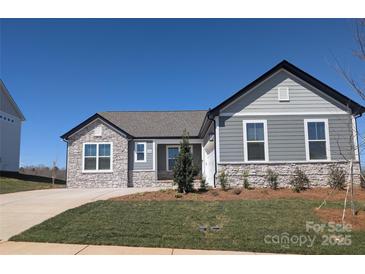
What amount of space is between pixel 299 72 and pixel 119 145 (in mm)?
11204

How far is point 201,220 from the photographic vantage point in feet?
26.9

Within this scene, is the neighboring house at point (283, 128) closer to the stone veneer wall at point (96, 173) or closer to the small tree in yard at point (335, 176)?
the small tree in yard at point (335, 176)

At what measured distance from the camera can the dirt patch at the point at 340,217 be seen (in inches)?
306

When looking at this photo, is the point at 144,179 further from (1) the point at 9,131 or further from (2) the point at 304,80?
(1) the point at 9,131

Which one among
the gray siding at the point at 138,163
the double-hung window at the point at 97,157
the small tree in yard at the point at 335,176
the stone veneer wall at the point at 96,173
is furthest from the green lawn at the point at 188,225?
the gray siding at the point at 138,163

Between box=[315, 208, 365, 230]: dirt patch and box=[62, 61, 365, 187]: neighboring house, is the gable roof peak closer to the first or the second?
box=[62, 61, 365, 187]: neighboring house

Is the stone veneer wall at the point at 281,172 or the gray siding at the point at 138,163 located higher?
the gray siding at the point at 138,163

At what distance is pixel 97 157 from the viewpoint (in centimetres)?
1917

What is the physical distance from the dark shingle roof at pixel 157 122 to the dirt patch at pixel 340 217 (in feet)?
42.3

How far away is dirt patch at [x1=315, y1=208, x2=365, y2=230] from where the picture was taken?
778 centimetres

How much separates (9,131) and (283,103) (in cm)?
2248

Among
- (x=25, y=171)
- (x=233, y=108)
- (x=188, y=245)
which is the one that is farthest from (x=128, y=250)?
(x=25, y=171)

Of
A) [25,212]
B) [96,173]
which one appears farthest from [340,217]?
[96,173]
